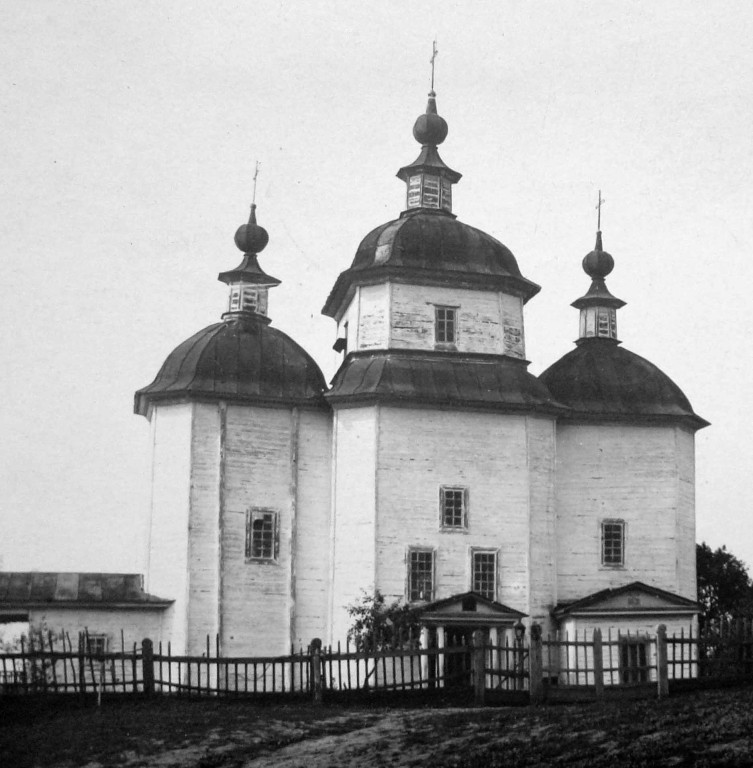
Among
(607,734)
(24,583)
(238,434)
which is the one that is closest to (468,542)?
(238,434)

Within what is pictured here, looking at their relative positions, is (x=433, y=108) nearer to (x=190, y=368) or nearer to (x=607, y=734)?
(x=190, y=368)

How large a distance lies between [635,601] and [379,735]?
17809mm

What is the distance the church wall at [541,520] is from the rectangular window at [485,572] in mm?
922

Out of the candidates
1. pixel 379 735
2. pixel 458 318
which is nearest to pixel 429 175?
pixel 458 318

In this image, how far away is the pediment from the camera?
36.2 m

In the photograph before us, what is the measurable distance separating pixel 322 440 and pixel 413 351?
11.1 ft

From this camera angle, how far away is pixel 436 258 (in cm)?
3875

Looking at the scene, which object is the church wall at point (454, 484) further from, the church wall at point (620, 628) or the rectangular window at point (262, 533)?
the rectangular window at point (262, 533)

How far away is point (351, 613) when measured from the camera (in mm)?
34656

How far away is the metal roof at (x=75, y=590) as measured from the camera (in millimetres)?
35469

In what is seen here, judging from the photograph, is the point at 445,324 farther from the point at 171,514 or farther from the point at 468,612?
the point at 171,514

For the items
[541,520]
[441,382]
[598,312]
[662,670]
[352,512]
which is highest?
[598,312]

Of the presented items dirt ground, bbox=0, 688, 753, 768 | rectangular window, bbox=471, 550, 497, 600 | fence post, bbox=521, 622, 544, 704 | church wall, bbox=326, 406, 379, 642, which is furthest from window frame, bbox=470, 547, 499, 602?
dirt ground, bbox=0, 688, 753, 768

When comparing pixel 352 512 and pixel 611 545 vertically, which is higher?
pixel 352 512
